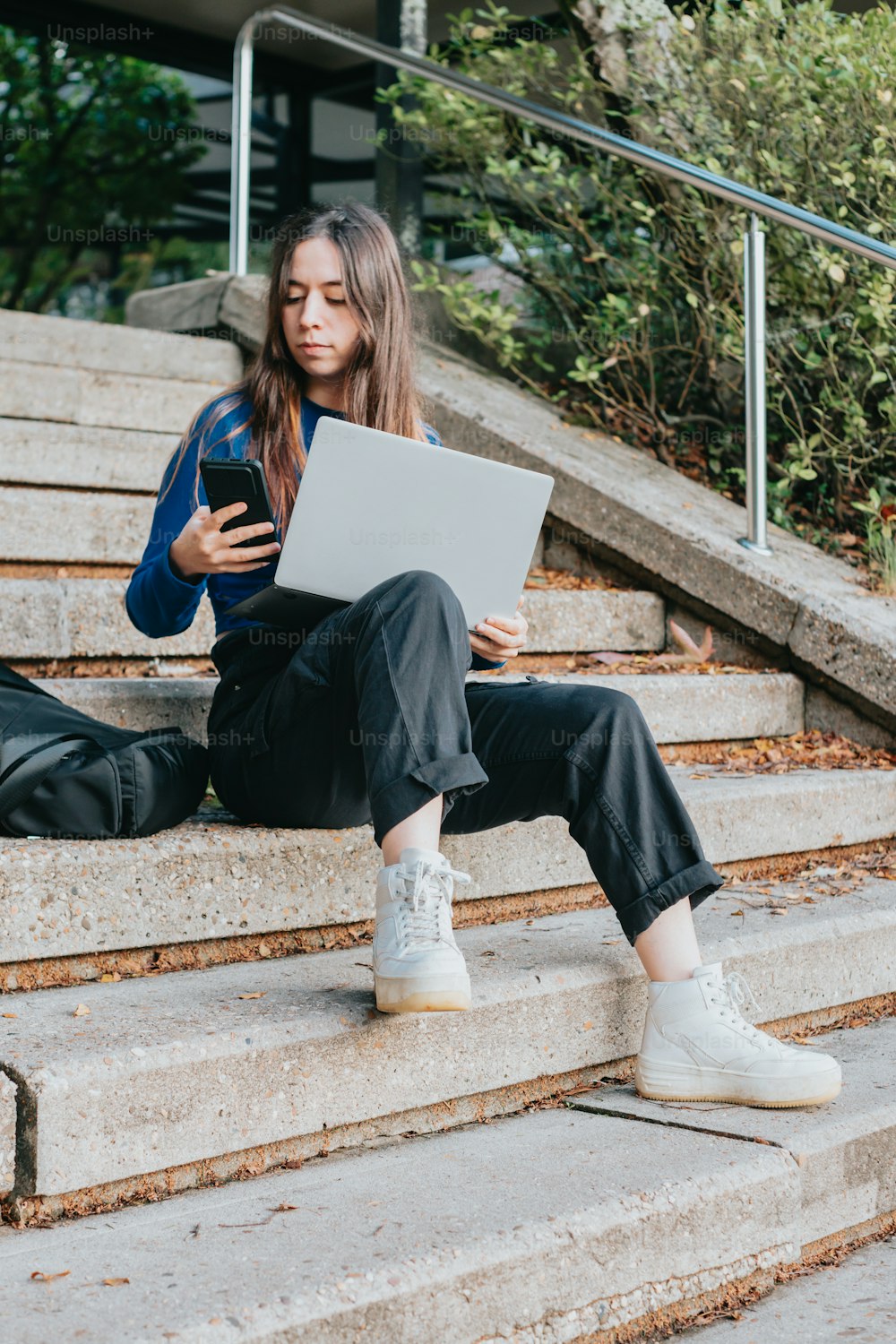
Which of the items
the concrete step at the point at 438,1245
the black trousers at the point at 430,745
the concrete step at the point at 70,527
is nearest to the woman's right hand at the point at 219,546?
the black trousers at the point at 430,745

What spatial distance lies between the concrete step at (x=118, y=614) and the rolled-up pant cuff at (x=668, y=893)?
1318 mm

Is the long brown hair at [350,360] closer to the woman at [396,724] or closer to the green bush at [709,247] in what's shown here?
the woman at [396,724]

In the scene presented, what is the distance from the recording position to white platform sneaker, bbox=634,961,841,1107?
1958 mm

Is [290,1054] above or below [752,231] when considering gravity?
below

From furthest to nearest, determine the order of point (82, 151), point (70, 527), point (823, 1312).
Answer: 1. point (82, 151)
2. point (70, 527)
3. point (823, 1312)

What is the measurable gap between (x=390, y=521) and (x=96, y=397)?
2289 mm

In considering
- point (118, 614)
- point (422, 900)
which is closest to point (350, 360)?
point (118, 614)

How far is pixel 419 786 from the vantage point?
1.80m

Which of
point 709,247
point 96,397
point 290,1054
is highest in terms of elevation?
point 709,247

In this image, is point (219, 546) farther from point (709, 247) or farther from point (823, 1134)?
point (709, 247)

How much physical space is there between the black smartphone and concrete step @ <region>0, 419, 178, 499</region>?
64.3 inches

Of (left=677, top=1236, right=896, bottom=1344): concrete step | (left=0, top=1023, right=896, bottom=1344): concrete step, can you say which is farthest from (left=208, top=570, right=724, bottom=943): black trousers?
(left=677, top=1236, right=896, bottom=1344): concrete step

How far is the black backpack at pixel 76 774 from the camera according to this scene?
1.92 meters

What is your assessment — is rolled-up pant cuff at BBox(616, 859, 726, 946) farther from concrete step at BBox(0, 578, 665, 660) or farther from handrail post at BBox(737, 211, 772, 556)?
handrail post at BBox(737, 211, 772, 556)
